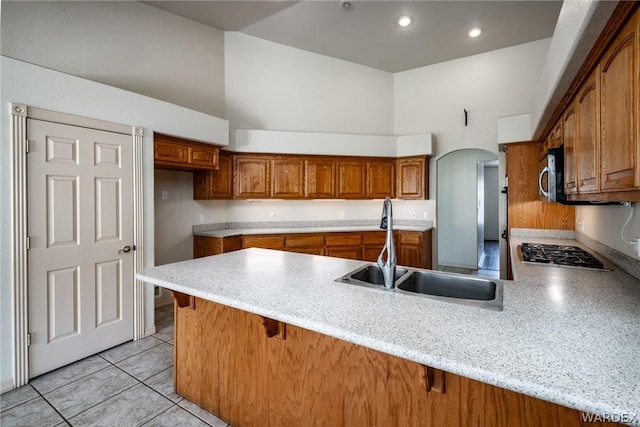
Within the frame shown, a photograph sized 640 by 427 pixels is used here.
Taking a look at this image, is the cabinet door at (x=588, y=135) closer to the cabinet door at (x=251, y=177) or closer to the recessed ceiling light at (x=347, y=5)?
the recessed ceiling light at (x=347, y=5)

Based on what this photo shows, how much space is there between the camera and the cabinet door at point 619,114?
95 centimetres

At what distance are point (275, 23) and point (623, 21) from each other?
14.0 ft

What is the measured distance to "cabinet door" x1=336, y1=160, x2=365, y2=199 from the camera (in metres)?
4.94

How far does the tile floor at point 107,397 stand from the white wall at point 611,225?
2826mm

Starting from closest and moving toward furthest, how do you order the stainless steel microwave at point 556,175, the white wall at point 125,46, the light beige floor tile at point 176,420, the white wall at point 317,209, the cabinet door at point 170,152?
the light beige floor tile at point 176,420 < the stainless steel microwave at point 556,175 < the white wall at point 125,46 < the cabinet door at point 170,152 < the white wall at point 317,209

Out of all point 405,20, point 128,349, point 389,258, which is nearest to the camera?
point 389,258

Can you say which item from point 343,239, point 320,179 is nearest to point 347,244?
point 343,239

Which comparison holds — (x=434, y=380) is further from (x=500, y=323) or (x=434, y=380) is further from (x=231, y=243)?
(x=231, y=243)

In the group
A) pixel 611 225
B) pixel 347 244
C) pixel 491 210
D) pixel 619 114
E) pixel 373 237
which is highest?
pixel 619 114

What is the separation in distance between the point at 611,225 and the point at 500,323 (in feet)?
6.30

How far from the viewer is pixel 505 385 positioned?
77cm

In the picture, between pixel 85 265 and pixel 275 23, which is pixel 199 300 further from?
pixel 275 23

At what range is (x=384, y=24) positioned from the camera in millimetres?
4180

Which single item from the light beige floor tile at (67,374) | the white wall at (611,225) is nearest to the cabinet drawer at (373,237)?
the white wall at (611,225)
